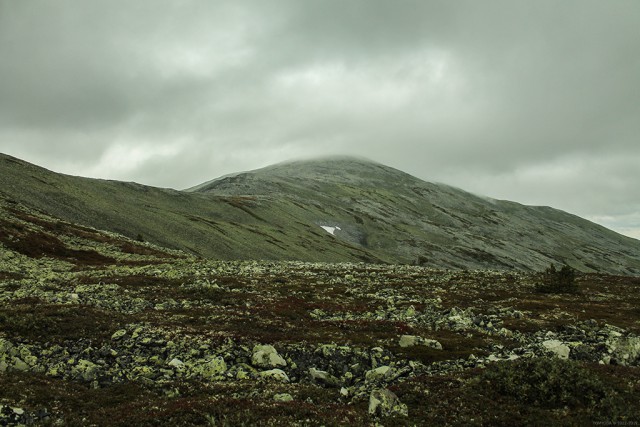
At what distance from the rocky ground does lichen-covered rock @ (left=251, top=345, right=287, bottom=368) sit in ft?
0.21

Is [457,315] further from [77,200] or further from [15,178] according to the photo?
[15,178]

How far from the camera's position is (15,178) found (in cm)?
9606

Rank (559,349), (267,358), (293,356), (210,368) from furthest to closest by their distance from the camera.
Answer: (559,349) < (293,356) < (267,358) < (210,368)

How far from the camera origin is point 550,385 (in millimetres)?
13094

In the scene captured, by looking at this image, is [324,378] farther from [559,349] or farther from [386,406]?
[559,349]

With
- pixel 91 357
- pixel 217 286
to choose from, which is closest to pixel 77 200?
pixel 217 286

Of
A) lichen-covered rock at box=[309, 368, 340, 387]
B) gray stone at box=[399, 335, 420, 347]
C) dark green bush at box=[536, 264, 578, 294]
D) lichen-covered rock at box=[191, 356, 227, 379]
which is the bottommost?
lichen-covered rock at box=[191, 356, 227, 379]

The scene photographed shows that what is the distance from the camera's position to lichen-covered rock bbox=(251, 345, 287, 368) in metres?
18.2

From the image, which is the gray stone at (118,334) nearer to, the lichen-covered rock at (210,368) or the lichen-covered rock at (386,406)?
the lichen-covered rock at (210,368)

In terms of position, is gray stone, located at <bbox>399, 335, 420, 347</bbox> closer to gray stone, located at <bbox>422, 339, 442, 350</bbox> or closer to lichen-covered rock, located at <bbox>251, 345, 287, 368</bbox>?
gray stone, located at <bbox>422, 339, 442, 350</bbox>

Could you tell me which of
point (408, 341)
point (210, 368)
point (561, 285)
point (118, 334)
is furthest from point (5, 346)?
point (561, 285)

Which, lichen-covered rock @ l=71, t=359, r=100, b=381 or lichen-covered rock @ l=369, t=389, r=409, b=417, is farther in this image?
lichen-covered rock @ l=71, t=359, r=100, b=381

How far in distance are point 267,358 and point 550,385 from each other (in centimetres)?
1146

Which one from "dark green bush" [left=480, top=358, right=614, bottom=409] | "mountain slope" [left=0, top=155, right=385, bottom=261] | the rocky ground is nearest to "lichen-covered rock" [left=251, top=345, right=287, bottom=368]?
the rocky ground
